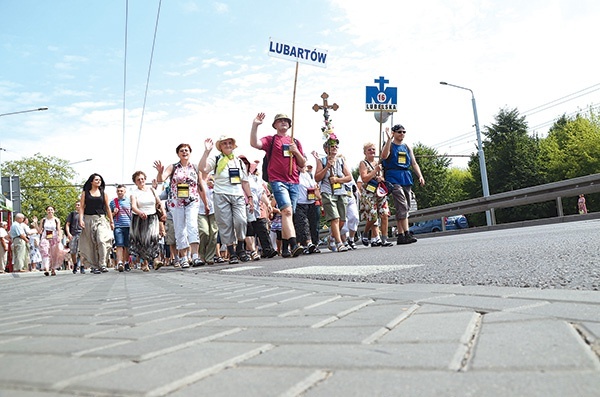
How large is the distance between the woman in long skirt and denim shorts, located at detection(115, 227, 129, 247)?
86 centimetres

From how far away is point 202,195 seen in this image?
10219mm

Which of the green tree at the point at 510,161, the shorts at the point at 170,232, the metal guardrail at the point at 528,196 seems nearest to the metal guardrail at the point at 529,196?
the metal guardrail at the point at 528,196

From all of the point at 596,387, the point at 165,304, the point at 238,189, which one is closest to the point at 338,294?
the point at 165,304

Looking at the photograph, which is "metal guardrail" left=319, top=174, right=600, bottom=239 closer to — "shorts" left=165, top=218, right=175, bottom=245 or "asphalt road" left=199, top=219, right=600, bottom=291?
"asphalt road" left=199, top=219, right=600, bottom=291

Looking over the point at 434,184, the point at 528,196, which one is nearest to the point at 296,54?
the point at 528,196

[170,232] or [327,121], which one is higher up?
[327,121]

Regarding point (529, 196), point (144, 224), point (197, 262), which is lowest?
point (197, 262)

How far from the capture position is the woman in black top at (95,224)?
11156 millimetres

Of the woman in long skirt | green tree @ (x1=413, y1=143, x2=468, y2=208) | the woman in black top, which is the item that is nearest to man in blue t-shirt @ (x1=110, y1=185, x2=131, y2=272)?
the woman in black top

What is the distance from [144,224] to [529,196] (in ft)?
32.0

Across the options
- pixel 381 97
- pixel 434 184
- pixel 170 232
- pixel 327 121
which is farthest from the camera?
pixel 434 184

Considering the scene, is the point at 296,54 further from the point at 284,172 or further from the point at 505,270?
the point at 505,270

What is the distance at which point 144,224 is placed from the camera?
446 inches

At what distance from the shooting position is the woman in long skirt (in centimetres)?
1105
